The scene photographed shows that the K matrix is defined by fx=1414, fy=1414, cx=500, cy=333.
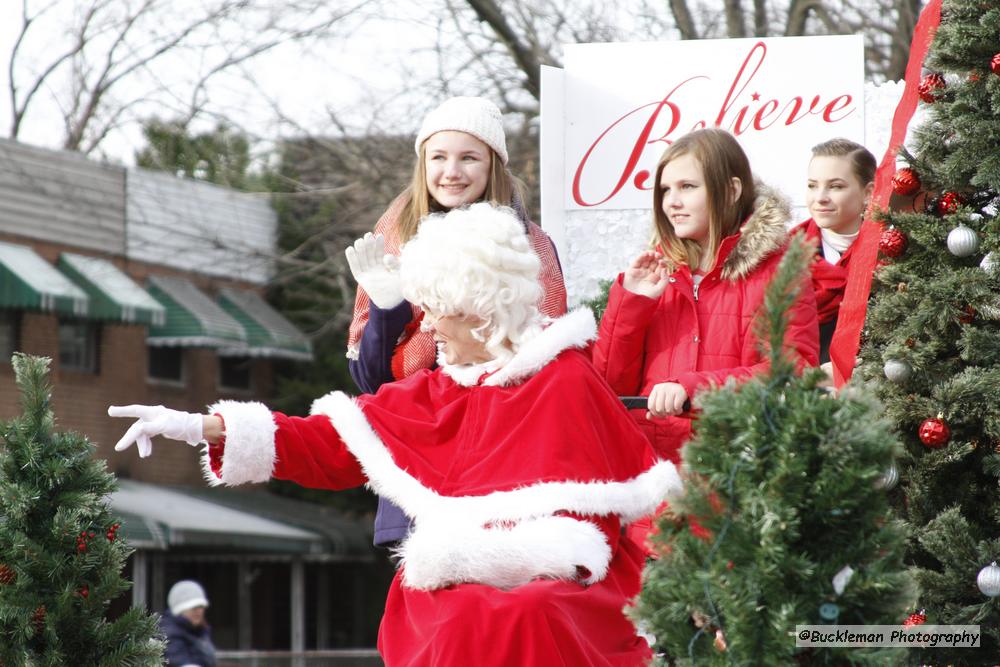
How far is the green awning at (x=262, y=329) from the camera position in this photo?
2278 centimetres

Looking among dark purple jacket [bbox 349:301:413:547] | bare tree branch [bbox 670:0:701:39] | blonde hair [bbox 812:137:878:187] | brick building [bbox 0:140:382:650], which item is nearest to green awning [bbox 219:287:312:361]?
brick building [bbox 0:140:382:650]

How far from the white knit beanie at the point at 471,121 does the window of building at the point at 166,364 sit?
18621 millimetres

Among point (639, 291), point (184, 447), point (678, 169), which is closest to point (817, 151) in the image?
point (678, 169)

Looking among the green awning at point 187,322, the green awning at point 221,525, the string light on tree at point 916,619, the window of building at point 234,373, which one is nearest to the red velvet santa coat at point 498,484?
the string light on tree at point 916,619

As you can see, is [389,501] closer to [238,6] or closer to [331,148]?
[331,148]

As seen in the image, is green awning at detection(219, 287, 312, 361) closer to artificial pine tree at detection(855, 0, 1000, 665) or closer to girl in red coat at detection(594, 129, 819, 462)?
girl in red coat at detection(594, 129, 819, 462)

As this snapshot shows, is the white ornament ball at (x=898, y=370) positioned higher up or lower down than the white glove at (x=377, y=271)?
lower down

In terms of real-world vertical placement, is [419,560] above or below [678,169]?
below

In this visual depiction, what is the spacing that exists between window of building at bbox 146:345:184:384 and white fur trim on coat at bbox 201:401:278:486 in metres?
19.5

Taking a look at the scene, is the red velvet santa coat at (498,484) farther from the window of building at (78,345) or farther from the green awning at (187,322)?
the green awning at (187,322)

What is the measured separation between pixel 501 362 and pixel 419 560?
595mm

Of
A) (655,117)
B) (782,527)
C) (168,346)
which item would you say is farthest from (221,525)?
(782,527)

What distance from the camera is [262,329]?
2288 cm

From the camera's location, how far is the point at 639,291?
4.38 m
